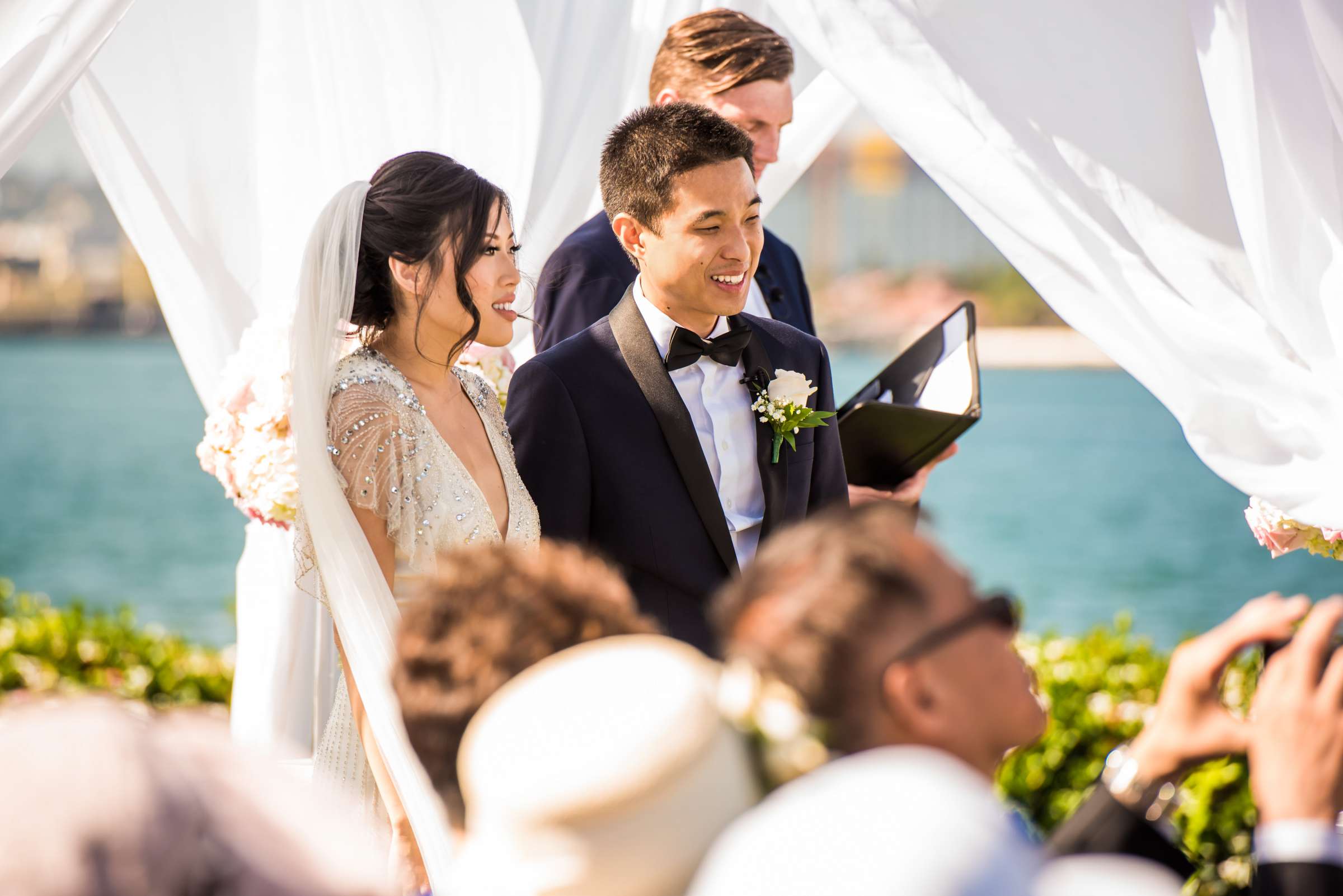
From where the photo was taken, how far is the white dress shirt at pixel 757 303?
3805 mm

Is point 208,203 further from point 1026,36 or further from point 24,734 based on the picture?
point 24,734

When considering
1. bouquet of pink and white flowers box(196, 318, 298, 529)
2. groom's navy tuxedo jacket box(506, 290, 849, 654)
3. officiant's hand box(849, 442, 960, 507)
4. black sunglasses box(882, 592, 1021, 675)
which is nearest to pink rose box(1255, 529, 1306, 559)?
officiant's hand box(849, 442, 960, 507)

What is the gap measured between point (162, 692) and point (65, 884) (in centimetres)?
507

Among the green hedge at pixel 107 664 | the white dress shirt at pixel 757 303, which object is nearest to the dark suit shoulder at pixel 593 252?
the white dress shirt at pixel 757 303

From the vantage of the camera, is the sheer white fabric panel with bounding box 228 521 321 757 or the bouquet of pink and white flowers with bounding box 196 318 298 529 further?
the sheer white fabric panel with bounding box 228 521 321 757

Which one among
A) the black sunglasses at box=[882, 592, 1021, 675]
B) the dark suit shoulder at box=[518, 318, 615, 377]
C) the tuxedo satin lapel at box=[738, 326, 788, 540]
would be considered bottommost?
the tuxedo satin lapel at box=[738, 326, 788, 540]

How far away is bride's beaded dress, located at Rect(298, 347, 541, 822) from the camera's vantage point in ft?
9.20

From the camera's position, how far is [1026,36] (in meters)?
2.77

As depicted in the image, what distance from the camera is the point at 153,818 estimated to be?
3.73ft

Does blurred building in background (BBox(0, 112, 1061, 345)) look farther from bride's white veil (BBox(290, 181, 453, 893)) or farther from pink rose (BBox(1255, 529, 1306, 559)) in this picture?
bride's white veil (BBox(290, 181, 453, 893))

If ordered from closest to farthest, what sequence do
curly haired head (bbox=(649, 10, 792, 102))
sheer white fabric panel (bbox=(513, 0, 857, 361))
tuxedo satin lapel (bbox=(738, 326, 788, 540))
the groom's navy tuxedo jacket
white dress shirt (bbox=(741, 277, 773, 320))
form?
1. the groom's navy tuxedo jacket
2. tuxedo satin lapel (bbox=(738, 326, 788, 540))
3. curly haired head (bbox=(649, 10, 792, 102))
4. white dress shirt (bbox=(741, 277, 773, 320))
5. sheer white fabric panel (bbox=(513, 0, 857, 361))

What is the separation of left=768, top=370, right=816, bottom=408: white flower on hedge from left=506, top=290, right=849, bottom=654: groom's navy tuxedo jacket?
0.21 m

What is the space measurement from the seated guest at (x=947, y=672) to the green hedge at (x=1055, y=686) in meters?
1.87

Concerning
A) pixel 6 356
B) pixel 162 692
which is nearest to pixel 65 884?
pixel 162 692
